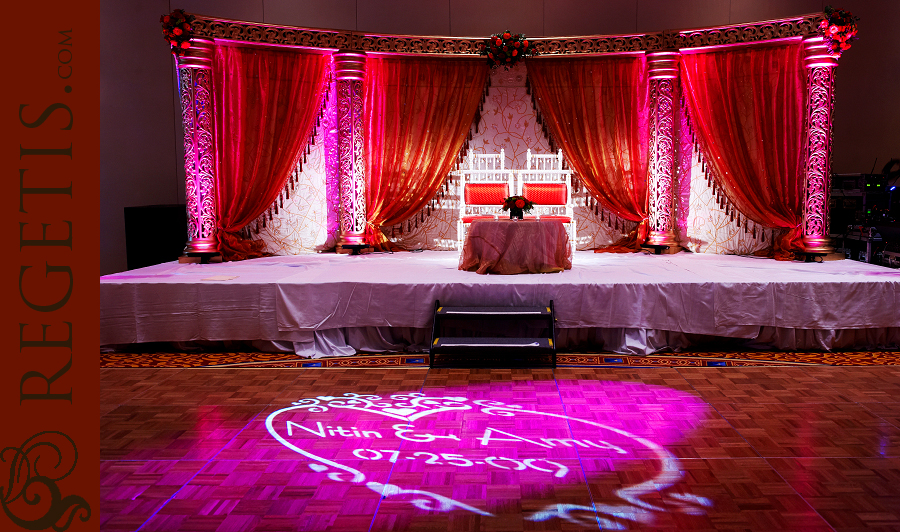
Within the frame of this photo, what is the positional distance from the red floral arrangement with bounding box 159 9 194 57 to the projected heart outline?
4.25 meters

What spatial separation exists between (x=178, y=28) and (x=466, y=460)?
5.26 m

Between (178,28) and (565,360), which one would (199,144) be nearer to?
(178,28)

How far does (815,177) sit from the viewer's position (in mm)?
6305

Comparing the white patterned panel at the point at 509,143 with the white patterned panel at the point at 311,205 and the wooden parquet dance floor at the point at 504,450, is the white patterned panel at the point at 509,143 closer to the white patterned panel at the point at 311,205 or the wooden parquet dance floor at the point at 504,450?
the white patterned panel at the point at 311,205

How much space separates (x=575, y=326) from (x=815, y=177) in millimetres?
3344

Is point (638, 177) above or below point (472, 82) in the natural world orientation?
below

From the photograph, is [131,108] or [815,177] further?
[131,108]

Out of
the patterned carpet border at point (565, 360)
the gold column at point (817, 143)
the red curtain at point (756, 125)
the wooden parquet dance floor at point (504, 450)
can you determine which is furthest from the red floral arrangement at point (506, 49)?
the wooden parquet dance floor at point (504, 450)

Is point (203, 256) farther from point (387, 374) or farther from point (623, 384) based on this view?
point (623, 384)

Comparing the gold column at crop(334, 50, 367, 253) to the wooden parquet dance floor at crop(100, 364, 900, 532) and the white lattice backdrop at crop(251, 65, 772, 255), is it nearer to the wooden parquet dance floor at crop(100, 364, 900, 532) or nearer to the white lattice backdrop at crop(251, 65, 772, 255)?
the white lattice backdrop at crop(251, 65, 772, 255)

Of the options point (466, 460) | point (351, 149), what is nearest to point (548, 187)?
point (351, 149)

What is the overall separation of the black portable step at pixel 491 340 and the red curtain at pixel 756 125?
11.0 feet

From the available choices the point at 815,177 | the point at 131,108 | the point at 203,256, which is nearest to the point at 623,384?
the point at 815,177

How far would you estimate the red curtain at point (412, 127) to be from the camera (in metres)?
7.33
